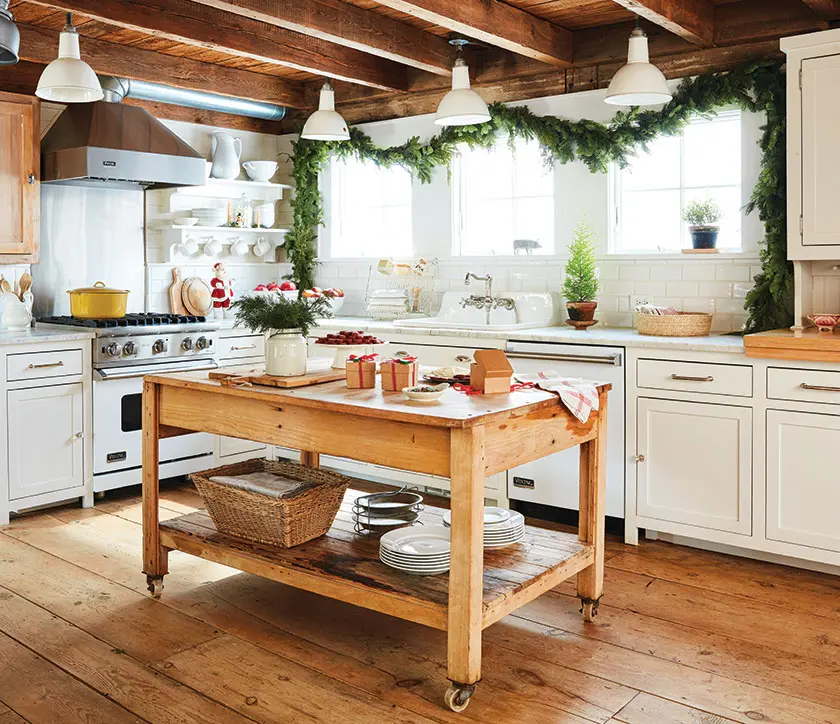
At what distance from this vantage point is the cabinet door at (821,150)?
4.20 m

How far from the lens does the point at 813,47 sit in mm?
→ 4234

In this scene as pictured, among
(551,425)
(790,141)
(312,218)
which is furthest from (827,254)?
(312,218)

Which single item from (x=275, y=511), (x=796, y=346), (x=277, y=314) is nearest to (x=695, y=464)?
(x=796, y=346)

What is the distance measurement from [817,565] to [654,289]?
72.3 inches

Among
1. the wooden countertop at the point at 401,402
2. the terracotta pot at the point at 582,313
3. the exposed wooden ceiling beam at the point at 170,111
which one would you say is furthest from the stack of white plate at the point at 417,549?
the exposed wooden ceiling beam at the point at 170,111

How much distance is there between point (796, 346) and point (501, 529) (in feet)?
5.33

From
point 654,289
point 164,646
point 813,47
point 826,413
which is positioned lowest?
point 164,646

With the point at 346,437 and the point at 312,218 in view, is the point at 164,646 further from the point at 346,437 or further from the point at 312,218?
the point at 312,218

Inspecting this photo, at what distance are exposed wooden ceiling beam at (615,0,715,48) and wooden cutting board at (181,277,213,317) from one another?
3.63 metres

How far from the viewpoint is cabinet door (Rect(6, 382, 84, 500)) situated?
499cm

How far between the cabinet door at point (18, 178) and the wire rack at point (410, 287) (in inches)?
87.8

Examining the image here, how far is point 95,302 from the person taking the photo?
5.57 metres

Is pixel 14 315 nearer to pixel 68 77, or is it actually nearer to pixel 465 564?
pixel 68 77

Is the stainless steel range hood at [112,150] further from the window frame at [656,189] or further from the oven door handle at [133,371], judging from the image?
the window frame at [656,189]
